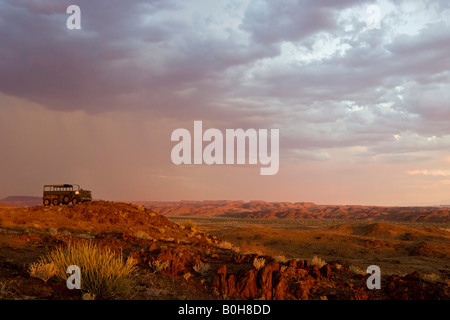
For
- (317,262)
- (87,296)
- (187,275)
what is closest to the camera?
(87,296)

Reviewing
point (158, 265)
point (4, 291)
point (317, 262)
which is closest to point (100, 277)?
point (4, 291)

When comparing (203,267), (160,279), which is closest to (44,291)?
(160,279)

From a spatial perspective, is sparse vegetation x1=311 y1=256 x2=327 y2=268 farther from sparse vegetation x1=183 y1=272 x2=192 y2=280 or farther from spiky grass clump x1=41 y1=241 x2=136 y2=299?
spiky grass clump x1=41 y1=241 x2=136 y2=299

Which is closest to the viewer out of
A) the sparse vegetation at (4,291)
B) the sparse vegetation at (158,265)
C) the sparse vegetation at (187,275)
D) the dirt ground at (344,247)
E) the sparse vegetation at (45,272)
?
the sparse vegetation at (4,291)

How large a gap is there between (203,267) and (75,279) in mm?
3675

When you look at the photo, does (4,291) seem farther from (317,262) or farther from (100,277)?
(317,262)

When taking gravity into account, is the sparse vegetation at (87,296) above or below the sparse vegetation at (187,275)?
above

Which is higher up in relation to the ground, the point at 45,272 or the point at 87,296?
the point at 45,272

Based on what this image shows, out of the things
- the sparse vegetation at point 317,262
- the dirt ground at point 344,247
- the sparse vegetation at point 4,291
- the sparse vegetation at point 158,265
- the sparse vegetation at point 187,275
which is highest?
the sparse vegetation at point 4,291

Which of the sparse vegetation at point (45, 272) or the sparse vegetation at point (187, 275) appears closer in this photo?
the sparse vegetation at point (45, 272)

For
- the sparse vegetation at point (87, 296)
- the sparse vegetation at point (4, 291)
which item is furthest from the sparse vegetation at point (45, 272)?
the sparse vegetation at point (87, 296)

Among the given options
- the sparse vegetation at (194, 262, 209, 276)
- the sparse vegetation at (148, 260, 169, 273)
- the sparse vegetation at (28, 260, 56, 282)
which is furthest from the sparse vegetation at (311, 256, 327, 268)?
the sparse vegetation at (28, 260, 56, 282)

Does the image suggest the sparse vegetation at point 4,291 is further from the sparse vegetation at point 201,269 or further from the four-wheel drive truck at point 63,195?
the four-wheel drive truck at point 63,195
